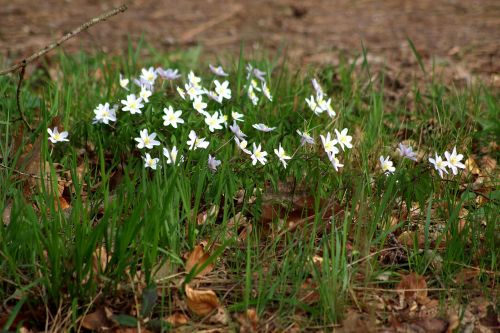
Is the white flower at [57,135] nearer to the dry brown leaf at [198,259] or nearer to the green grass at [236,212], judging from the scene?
the green grass at [236,212]

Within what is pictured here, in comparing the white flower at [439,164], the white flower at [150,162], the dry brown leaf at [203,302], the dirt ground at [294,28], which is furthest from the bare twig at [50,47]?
the dirt ground at [294,28]

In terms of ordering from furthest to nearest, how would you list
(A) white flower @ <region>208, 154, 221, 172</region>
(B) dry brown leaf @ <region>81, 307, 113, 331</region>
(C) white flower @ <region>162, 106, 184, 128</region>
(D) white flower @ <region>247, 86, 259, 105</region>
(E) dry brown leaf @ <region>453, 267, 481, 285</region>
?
1. (D) white flower @ <region>247, 86, 259, 105</region>
2. (C) white flower @ <region>162, 106, 184, 128</region>
3. (A) white flower @ <region>208, 154, 221, 172</region>
4. (E) dry brown leaf @ <region>453, 267, 481, 285</region>
5. (B) dry brown leaf @ <region>81, 307, 113, 331</region>

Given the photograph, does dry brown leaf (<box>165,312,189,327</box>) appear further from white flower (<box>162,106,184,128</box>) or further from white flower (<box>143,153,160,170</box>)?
white flower (<box>162,106,184,128</box>)

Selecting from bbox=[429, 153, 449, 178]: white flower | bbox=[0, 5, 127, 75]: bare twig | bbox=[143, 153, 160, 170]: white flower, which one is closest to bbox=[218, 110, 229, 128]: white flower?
bbox=[143, 153, 160, 170]: white flower

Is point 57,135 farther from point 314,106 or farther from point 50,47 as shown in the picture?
point 314,106

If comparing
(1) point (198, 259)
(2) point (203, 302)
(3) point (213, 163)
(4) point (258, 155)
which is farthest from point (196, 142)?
(2) point (203, 302)

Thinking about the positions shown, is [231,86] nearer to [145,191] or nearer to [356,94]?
[356,94]
